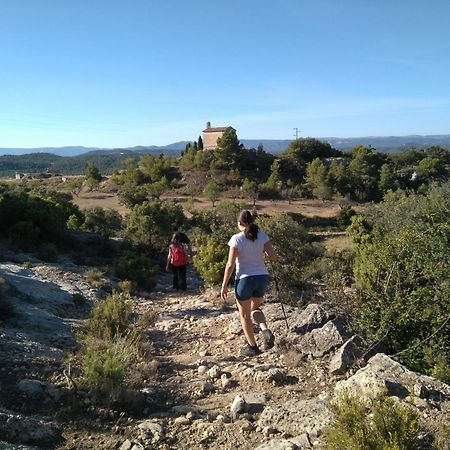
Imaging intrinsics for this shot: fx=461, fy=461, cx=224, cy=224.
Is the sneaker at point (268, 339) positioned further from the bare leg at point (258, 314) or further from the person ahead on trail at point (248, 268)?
the bare leg at point (258, 314)

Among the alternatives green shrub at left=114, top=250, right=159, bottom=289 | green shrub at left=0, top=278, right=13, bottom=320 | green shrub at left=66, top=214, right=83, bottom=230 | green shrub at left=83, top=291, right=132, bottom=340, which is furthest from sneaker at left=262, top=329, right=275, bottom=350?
green shrub at left=66, top=214, right=83, bottom=230

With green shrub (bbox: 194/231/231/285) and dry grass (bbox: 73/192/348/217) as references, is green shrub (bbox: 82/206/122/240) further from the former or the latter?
dry grass (bbox: 73/192/348/217)

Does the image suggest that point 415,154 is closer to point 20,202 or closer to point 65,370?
point 20,202

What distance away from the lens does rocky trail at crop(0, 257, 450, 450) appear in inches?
144

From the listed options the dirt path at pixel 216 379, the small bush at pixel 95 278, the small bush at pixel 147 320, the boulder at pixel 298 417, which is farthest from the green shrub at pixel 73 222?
the boulder at pixel 298 417

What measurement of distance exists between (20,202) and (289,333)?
1252 cm

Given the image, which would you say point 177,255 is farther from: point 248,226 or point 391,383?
point 391,383

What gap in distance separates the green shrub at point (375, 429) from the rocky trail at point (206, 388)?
0.43 m

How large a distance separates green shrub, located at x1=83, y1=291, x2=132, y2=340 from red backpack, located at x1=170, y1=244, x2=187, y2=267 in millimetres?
3761

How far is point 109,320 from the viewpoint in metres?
6.09

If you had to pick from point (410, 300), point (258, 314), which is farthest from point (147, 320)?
point (410, 300)

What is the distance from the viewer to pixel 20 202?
15500 millimetres

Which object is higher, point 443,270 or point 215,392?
point 443,270

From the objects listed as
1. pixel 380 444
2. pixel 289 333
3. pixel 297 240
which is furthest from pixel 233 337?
pixel 297 240
